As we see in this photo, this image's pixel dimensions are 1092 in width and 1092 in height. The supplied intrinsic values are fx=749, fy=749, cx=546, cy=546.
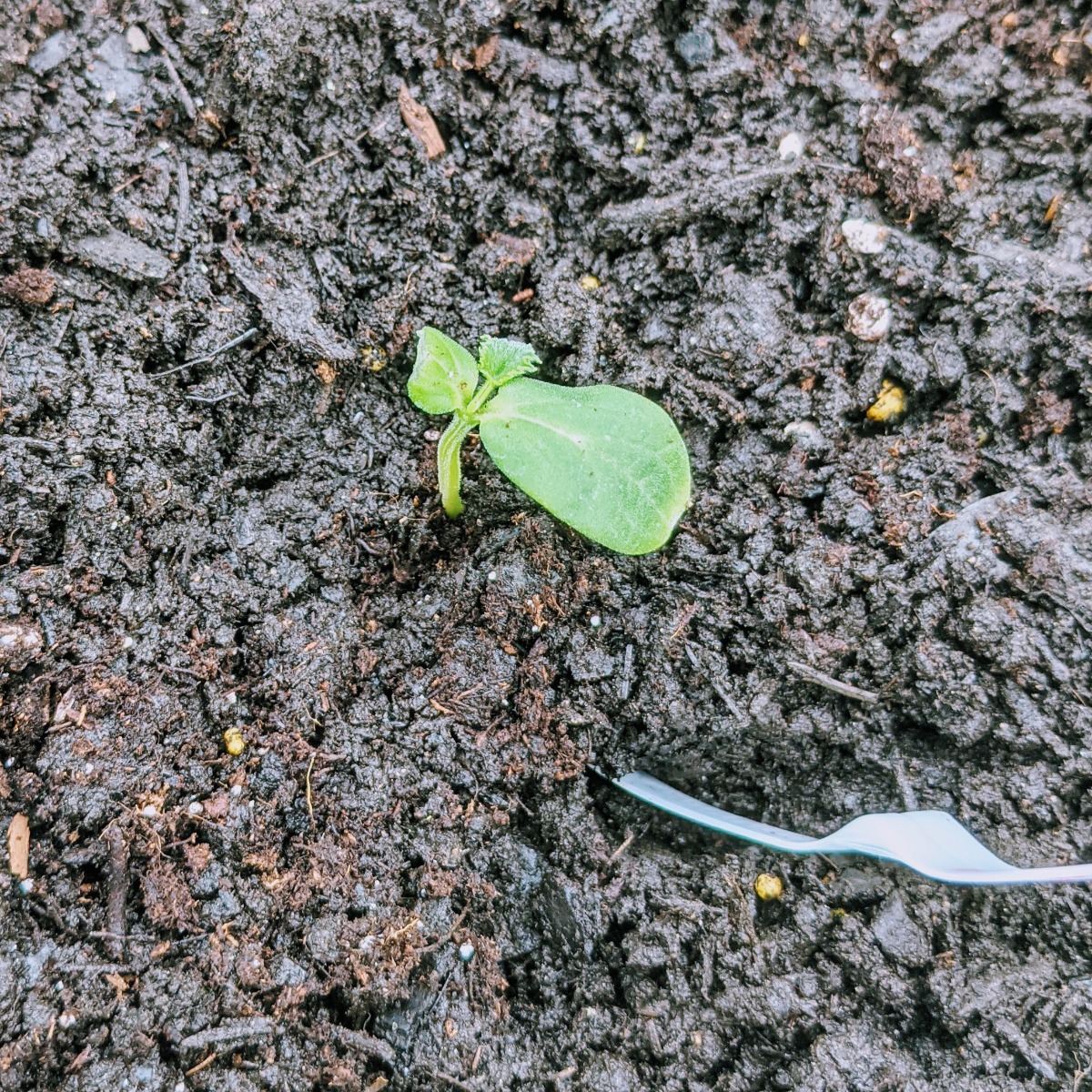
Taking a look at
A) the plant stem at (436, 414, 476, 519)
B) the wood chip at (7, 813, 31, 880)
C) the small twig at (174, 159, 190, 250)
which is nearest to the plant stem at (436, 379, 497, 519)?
the plant stem at (436, 414, 476, 519)

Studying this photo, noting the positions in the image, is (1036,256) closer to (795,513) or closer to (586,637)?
(795,513)

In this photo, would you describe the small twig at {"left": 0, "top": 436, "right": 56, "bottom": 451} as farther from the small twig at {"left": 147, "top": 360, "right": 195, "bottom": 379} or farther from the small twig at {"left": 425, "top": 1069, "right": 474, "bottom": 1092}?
the small twig at {"left": 425, "top": 1069, "right": 474, "bottom": 1092}

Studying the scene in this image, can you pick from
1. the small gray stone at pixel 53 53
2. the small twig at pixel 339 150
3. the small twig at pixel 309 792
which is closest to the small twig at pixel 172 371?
the small twig at pixel 339 150

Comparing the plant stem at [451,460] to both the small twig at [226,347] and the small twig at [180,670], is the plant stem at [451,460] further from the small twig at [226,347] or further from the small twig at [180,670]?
the small twig at [180,670]

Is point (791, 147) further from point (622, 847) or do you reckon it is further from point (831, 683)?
point (622, 847)

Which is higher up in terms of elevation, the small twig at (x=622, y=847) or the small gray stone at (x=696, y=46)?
the small gray stone at (x=696, y=46)

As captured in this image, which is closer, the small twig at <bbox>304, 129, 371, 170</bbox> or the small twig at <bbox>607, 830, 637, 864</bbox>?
the small twig at <bbox>607, 830, 637, 864</bbox>
